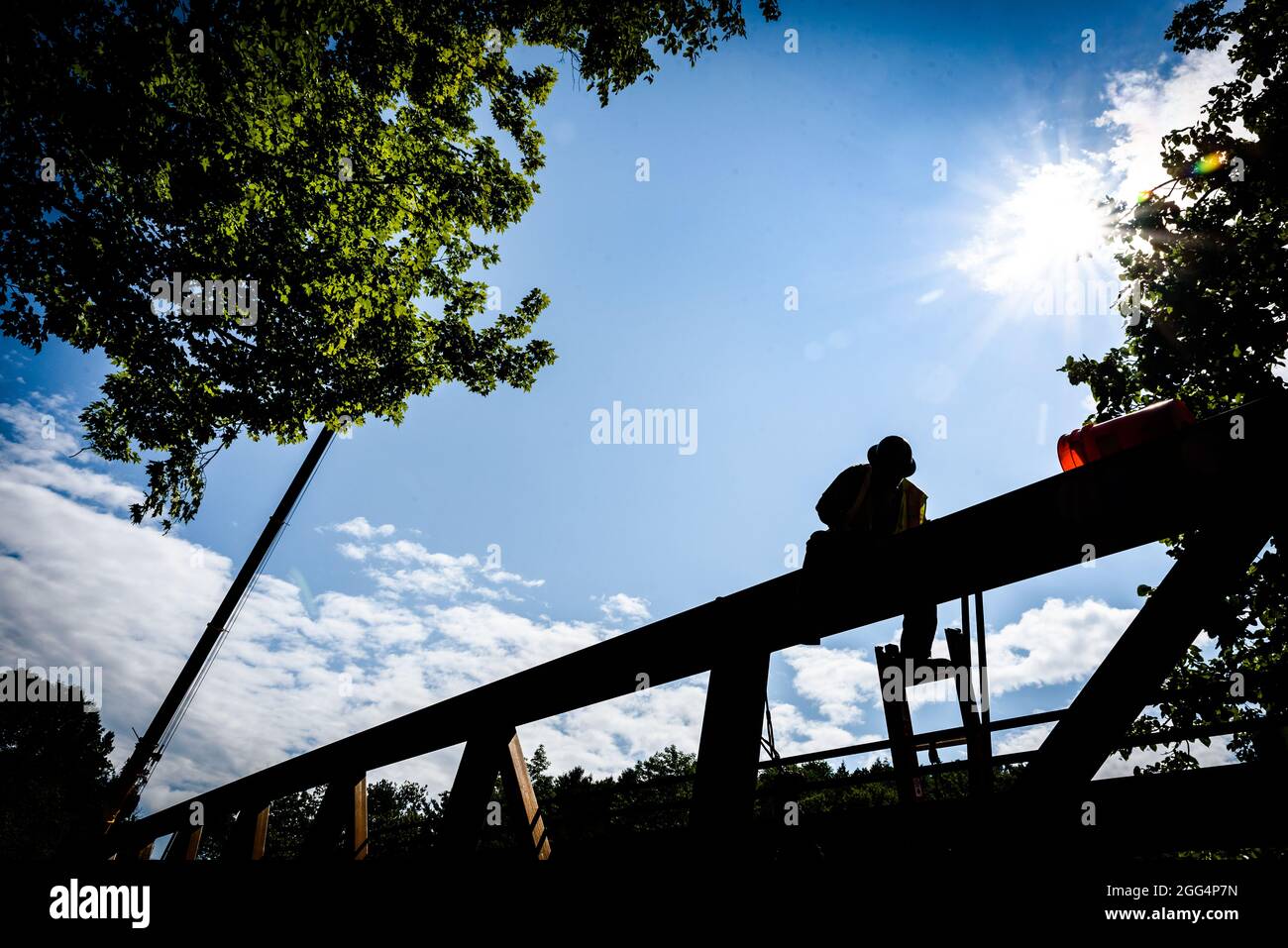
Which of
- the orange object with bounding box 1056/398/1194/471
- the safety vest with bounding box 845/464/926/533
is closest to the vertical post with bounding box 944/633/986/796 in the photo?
the safety vest with bounding box 845/464/926/533

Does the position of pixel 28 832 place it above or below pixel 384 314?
below

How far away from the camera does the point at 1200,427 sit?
1.49 meters

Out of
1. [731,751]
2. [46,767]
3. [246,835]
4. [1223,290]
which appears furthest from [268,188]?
[46,767]

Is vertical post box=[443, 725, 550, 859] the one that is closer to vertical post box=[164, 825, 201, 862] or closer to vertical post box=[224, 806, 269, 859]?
vertical post box=[224, 806, 269, 859]

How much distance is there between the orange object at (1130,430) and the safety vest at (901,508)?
0.89 metres

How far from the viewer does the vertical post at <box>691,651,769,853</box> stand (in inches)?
76.2

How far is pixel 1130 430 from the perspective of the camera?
189cm

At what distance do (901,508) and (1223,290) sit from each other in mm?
9783

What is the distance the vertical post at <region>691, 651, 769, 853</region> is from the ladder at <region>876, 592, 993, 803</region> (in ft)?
3.11

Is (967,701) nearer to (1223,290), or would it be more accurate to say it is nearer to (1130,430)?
(1130,430)

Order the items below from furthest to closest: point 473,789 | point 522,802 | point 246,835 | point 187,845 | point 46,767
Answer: point 46,767
point 187,845
point 246,835
point 473,789
point 522,802

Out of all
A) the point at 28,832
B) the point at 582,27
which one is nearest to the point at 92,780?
the point at 28,832
